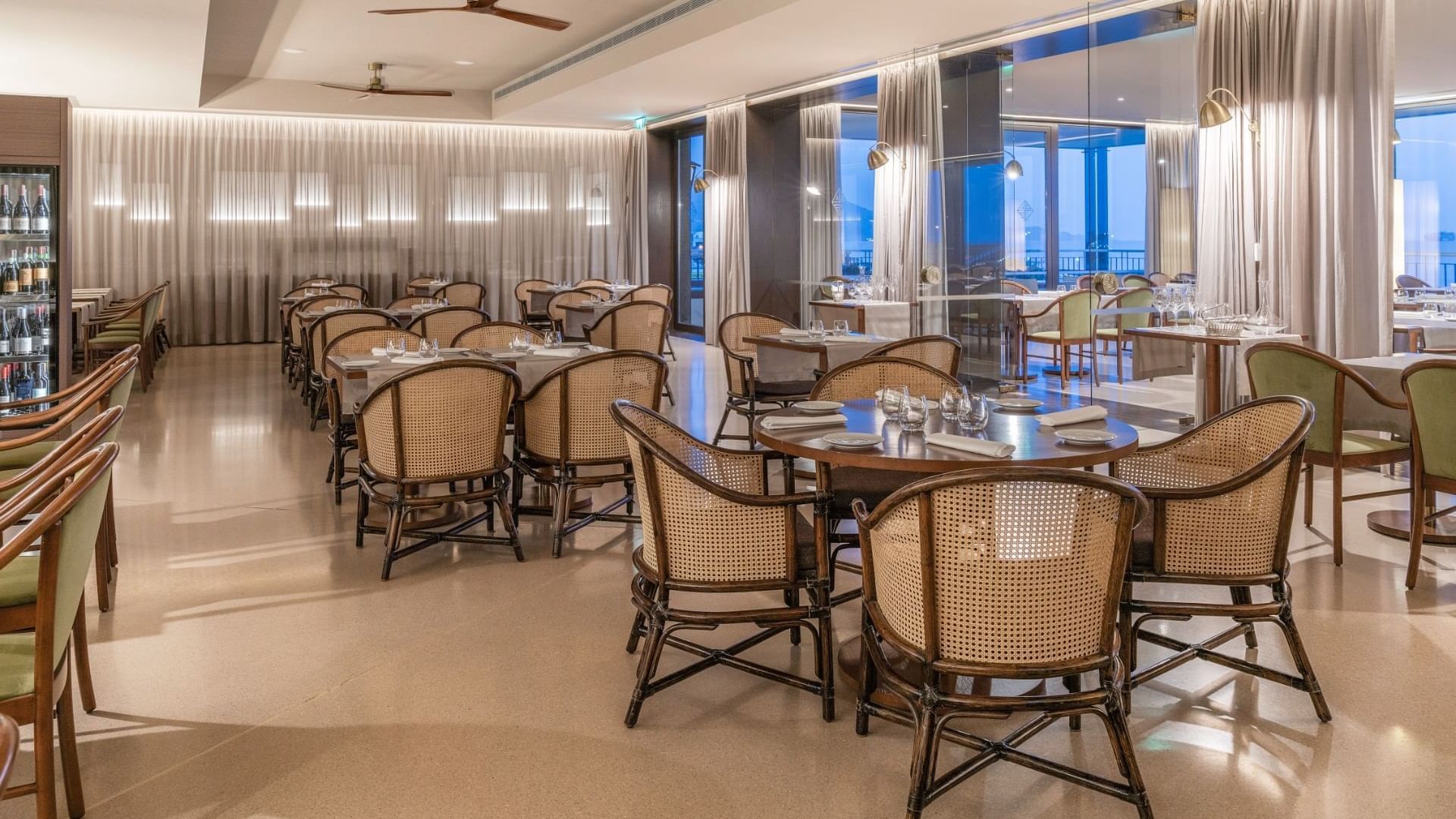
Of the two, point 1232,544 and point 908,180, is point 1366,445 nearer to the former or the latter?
point 1232,544

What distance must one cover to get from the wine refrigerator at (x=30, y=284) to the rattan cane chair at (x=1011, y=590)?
16.8ft

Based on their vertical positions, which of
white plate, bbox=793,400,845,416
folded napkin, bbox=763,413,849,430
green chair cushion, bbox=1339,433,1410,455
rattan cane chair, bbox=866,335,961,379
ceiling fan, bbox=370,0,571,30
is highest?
ceiling fan, bbox=370,0,571,30

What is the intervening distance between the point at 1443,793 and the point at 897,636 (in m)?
1.31

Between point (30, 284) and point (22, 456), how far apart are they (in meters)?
2.14

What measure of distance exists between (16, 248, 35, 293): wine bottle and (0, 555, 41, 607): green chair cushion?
379 centimetres

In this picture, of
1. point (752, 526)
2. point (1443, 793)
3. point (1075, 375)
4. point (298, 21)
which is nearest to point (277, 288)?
point (298, 21)

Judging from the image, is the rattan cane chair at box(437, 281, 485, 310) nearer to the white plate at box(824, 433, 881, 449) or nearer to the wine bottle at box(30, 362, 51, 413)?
the wine bottle at box(30, 362, 51, 413)

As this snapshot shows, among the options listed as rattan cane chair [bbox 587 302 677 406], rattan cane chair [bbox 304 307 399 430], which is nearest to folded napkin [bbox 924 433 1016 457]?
rattan cane chair [bbox 304 307 399 430]

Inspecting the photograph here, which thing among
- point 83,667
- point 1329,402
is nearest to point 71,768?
point 83,667

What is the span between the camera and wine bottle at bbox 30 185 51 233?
18.9 feet

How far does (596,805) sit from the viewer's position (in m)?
2.59

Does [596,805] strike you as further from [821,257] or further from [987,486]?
[821,257]

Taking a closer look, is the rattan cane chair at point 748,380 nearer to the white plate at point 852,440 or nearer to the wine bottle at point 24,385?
the white plate at point 852,440

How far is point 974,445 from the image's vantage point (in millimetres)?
3059
